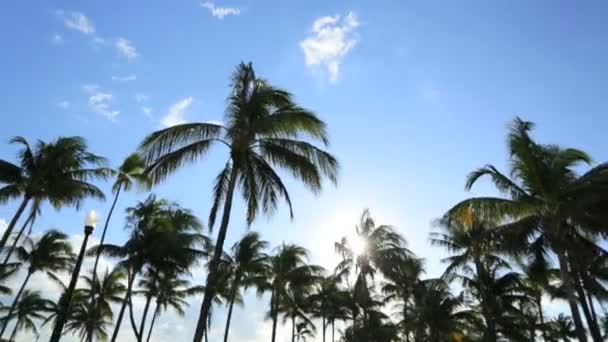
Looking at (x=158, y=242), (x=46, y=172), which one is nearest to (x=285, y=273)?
(x=158, y=242)

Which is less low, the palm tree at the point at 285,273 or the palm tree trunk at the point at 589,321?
the palm tree at the point at 285,273

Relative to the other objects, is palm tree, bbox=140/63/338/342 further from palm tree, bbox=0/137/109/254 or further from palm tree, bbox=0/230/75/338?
palm tree, bbox=0/230/75/338

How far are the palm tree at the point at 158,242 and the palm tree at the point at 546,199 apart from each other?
1570 centimetres

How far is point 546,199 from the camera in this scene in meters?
15.5

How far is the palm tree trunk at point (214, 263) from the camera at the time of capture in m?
11.7

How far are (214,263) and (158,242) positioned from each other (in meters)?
13.4

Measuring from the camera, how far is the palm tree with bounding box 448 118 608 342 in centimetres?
1495

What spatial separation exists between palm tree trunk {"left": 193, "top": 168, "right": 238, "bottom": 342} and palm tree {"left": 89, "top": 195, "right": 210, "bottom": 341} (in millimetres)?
12628

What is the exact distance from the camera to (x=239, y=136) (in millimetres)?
13867

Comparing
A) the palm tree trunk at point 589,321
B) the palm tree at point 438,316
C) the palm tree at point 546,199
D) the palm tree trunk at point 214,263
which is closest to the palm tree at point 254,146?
the palm tree trunk at point 214,263

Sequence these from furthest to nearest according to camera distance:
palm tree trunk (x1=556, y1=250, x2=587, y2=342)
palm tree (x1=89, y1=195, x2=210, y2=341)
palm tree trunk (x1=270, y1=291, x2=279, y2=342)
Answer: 1. palm tree trunk (x1=270, y1=291, x2=279, y2=342)
2. palm tree (x1=89, y1=195, x2=210, y2=341)
3. palm tree trunk (x1=556, y1=250, x2=587, y2=342)

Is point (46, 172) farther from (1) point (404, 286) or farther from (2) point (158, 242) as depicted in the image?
(1) point (404, 286)

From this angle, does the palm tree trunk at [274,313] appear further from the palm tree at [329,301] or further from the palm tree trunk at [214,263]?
the palm tree trunk at [214,263]

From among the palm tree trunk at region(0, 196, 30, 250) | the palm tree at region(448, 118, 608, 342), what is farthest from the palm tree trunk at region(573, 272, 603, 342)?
the palm tree trunk at region(0, 196, 30, 250)
